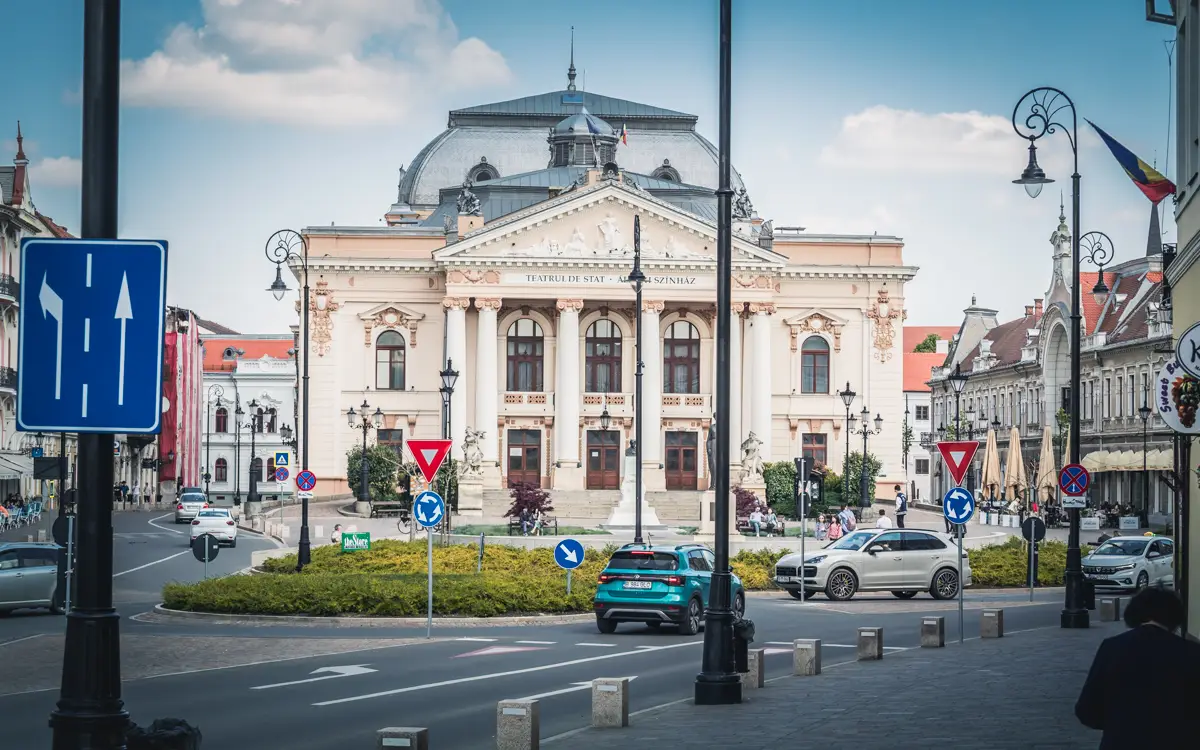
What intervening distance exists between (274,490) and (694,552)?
102523 millimetres

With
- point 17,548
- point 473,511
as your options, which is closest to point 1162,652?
point 17,548

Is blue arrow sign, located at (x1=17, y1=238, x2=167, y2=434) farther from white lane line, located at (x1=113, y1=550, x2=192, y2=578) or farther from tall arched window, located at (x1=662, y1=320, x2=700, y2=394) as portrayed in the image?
tall arched window, located at (x1=662, y1=320, x2=700, y2=394)

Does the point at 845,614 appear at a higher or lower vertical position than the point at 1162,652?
lower

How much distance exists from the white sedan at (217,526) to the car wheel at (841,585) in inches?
1037

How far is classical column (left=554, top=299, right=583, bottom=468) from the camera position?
293 feet

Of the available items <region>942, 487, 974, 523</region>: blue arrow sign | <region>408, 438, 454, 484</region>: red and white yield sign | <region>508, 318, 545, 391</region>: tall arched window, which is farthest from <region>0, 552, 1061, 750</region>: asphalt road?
<region>508, 318, 545, 391</region>: tall arched window

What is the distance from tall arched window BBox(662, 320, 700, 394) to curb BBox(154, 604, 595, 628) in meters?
61.4

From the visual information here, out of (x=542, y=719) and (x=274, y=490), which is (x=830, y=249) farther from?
(x=542, y=719)

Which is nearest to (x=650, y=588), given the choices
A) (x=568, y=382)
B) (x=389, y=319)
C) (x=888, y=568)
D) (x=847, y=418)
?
(x=888, y=568)

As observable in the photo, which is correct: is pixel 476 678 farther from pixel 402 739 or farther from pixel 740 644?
pixel 402 739

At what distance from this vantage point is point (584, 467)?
90375 mm

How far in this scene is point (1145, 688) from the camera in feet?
26.1

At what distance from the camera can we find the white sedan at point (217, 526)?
196 ft

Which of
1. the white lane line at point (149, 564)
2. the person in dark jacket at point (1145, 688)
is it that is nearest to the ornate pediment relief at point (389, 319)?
the white lane line at point (149, 564)
